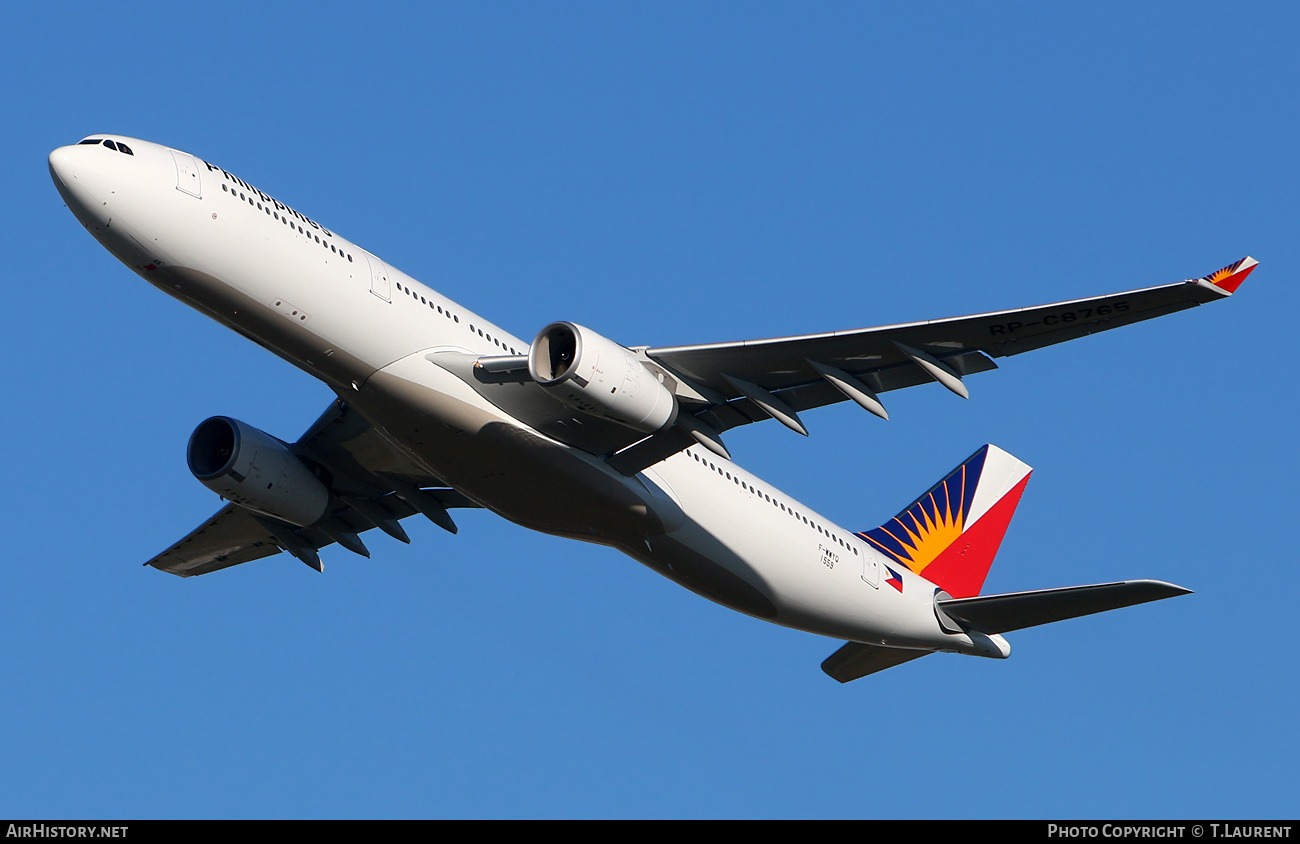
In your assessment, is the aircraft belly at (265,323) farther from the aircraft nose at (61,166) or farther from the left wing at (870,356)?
the left wing at (870,356)

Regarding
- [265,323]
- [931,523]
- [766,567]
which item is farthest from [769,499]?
[265,323]

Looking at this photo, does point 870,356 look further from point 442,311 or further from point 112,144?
point 112,144

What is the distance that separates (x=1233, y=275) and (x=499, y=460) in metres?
11.6

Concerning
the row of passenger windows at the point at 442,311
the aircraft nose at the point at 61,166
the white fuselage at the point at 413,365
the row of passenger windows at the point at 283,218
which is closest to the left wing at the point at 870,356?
the white fuselage at the point at 413,365

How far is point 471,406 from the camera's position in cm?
2294

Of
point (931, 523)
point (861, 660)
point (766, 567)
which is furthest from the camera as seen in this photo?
point (931, 523)

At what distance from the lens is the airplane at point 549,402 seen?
70.3 feet

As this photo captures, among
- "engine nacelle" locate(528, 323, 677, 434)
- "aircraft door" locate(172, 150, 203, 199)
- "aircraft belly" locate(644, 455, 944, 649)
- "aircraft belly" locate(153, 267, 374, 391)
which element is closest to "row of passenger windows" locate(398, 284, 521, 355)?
"aircraft belly" locate(153, 267, 374, 391)

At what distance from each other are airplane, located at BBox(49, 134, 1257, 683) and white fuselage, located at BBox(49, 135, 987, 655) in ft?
0.11

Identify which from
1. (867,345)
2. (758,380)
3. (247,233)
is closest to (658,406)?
(758,380)

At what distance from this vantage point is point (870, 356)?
888 inches

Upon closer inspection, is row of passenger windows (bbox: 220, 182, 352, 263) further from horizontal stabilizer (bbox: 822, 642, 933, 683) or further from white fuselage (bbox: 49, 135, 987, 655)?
horizontal stabilizer (bbox: 822, 642, 933, 683)

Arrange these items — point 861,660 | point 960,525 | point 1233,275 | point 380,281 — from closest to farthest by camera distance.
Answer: point 1233,275 → point 380,281 → point 861,660 → point 960,525
